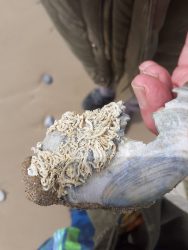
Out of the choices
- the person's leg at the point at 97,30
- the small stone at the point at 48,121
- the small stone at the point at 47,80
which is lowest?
the small stone at the point at 48,121

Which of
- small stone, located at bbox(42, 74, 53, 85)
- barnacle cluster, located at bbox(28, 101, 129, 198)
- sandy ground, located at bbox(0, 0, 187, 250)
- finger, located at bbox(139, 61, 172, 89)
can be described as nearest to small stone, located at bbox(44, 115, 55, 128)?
sandy ground, located at bbox(0, 0, 187, 250)

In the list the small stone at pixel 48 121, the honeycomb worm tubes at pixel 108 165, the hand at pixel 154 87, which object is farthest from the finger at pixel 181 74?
the small stone at pixel 48 121

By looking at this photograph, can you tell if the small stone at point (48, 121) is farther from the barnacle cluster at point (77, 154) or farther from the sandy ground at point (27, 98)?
the barnacle cluster at point (77, 154)

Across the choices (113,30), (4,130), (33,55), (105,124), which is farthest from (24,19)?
(105,124)

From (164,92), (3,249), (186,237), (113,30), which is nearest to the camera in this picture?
(164,92)

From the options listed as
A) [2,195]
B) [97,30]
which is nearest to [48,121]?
[2,195]

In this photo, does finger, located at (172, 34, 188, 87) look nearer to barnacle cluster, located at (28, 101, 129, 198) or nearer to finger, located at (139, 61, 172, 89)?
finger, located at (139, 61, 172, 89)

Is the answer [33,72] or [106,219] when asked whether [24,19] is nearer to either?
[33,72]
